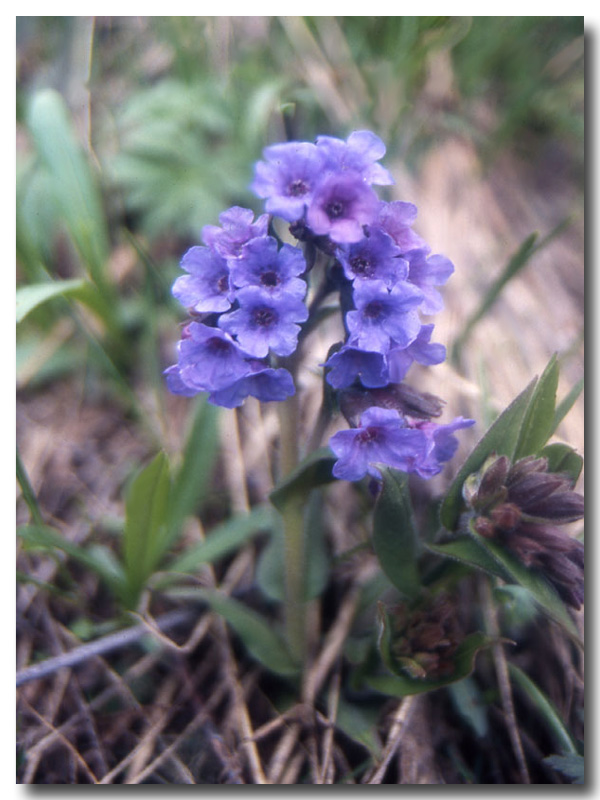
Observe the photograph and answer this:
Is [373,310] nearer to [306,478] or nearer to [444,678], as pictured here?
[306,478]

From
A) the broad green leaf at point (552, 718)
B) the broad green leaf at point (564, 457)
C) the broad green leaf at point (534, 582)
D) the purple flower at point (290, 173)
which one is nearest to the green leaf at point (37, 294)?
the purple flower at point (290, 173)

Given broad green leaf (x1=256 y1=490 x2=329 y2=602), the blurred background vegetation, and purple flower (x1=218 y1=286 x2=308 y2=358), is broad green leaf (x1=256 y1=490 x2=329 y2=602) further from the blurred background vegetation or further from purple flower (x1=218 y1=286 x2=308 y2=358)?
purple flower (x1=218 y1=286 x2=308 y2=358)

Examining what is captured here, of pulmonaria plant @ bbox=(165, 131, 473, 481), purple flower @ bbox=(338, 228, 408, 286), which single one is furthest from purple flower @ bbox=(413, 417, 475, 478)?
purple flower @ bbox=(338, 228, 408, 286)

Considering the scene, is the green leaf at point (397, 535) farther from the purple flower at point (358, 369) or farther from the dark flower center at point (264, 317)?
the dark flower center at point (264, 317)

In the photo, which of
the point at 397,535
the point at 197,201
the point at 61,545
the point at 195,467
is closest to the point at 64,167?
the point at 197,201

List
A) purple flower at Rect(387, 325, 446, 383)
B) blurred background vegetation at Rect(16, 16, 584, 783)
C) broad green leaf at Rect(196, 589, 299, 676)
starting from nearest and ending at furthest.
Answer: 1. purple flower at Rect(387, 325, 446, 383)
2. broad green leaf at Rect(196, 589, 299, 676)
3. blurred background vegetation at Rect(16, 16, 584, 783)

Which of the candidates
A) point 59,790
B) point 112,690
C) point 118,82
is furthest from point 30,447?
point 118,82

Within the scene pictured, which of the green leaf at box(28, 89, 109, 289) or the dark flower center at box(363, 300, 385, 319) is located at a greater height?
the green leaf at box(28, 89, 109, 289)
